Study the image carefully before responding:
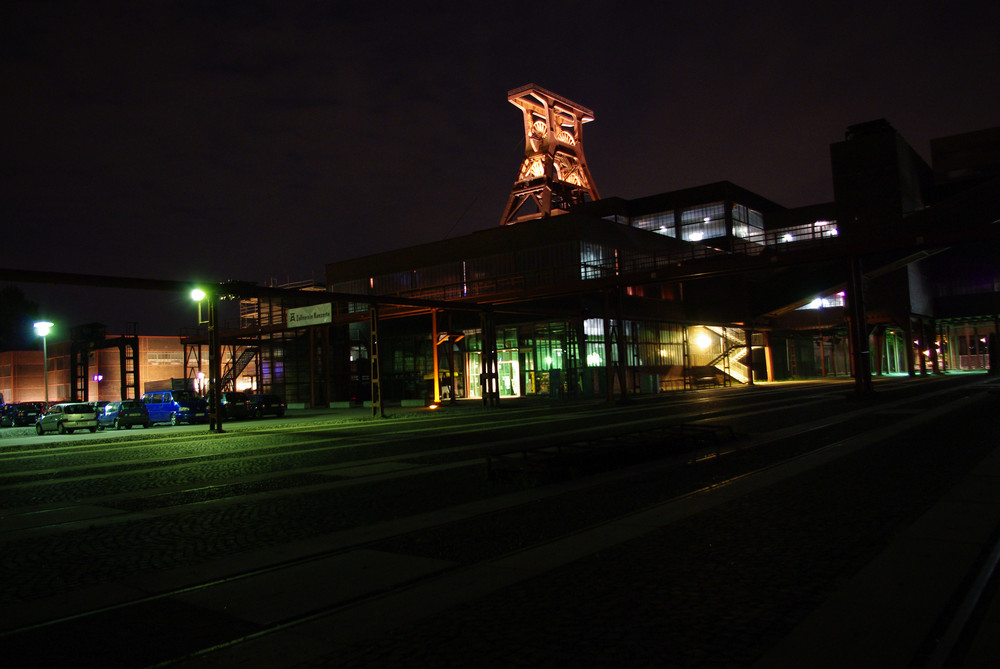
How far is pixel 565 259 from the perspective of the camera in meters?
47.2

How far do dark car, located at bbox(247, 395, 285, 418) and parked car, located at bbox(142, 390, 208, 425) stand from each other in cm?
286

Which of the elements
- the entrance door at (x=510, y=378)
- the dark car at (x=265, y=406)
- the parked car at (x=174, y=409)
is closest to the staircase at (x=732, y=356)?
the entrance door at (x=510, y=378)

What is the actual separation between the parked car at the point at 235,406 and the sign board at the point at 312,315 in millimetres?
7206

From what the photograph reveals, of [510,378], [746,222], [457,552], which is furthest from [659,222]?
[457,552]

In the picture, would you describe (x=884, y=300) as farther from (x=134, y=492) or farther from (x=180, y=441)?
(x=134, y=492)

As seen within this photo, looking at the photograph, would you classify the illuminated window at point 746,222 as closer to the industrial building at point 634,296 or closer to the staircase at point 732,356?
the industrial building at point 634,296

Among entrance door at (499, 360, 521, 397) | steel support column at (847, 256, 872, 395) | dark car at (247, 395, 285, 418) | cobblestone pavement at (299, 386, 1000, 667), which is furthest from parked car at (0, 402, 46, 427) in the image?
cobblestone pavement at (299, 386, 1000, 667)

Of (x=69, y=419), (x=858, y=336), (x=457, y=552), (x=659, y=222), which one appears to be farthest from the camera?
(x=659, y=222)

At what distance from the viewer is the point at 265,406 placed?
3881 centimetres

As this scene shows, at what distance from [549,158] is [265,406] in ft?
148

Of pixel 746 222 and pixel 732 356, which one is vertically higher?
pixel 746 222

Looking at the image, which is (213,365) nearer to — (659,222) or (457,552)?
(457,552)

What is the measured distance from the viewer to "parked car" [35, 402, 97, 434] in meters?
33.2

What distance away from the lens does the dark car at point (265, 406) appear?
1515 inches
